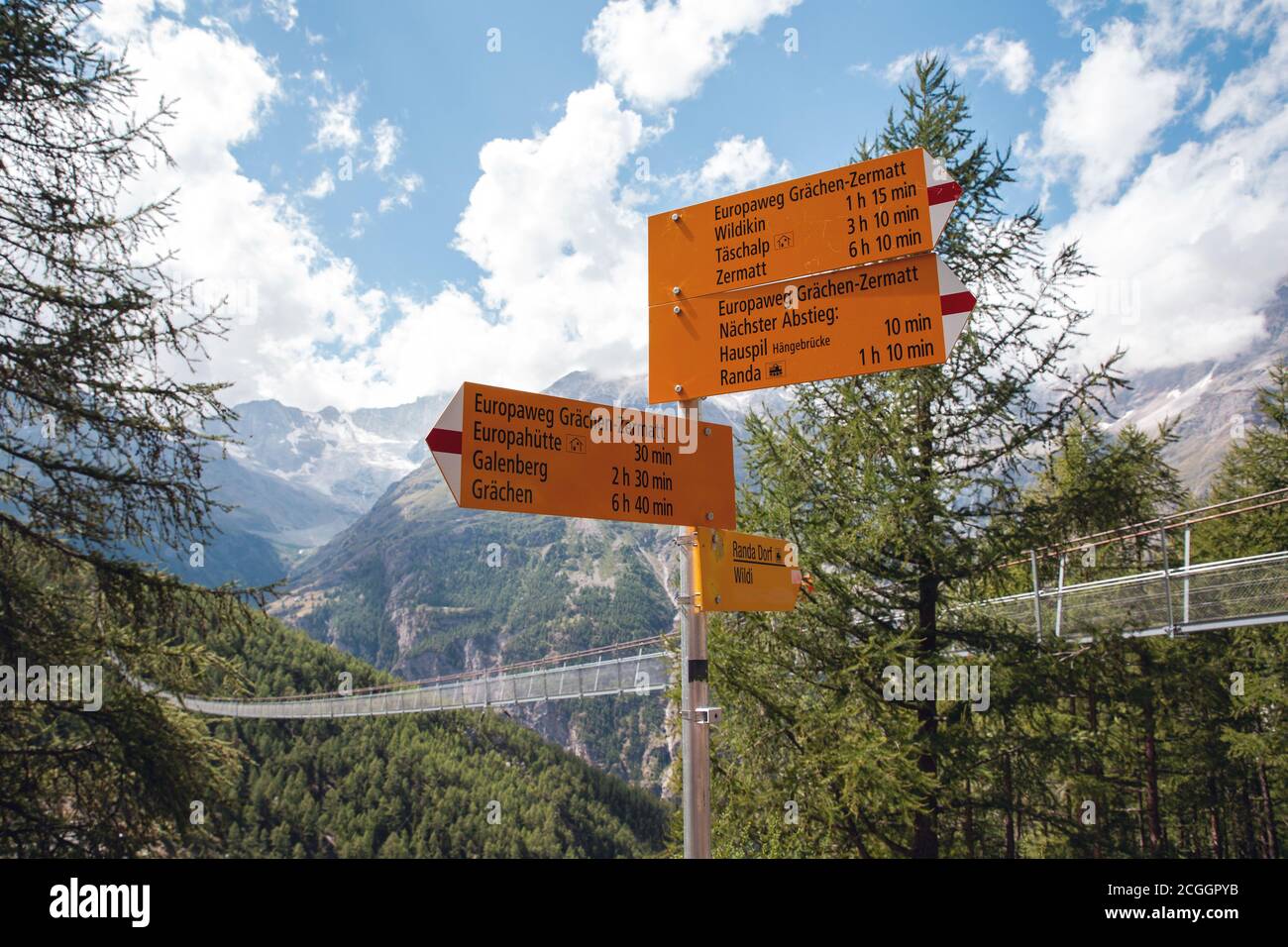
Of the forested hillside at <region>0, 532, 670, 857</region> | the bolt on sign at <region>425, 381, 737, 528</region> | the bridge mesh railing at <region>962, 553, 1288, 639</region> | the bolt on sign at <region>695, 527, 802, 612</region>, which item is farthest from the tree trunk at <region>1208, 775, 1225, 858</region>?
the bolt on sign at <region>425, 381, 737, 528</region>

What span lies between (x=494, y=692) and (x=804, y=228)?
5636cm

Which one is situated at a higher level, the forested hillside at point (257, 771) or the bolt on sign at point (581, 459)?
the bolt on sign at point (581, 459)

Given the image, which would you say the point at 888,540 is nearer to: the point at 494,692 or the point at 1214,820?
the point at 1214,820

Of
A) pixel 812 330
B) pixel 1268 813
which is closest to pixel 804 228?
pixel 812 330

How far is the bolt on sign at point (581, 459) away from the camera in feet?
8.57

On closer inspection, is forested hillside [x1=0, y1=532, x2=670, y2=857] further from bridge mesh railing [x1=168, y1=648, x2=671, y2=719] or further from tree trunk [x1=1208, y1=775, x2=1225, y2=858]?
tree trunk [x1=1208, y1=775, x2=1225, y2=858]

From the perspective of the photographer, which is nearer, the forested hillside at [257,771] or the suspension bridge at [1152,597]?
the forested hillside at [257,771]

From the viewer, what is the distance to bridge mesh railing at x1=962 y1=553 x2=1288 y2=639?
8.55 meters

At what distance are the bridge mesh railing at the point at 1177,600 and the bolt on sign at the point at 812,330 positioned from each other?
6170 mm

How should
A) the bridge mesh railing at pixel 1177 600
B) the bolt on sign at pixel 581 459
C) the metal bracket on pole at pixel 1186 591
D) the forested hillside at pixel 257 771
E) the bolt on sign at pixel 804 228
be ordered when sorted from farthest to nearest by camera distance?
the metal bracket on pole at pixel 1186 591 < the bridge mesh railing at pixel 1177 600 < the forested hillside at pixel 257 771 < the bolt on sign at pixel 804 228 < the bolt on sign at pixel 581 459

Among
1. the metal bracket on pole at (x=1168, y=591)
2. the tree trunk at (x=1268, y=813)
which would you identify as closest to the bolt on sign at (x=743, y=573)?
the metal bracket on pole at (x=1168, y=591)

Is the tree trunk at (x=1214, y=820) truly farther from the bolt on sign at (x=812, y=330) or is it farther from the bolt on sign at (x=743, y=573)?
the bolt on sign at (x=812, y=330)
